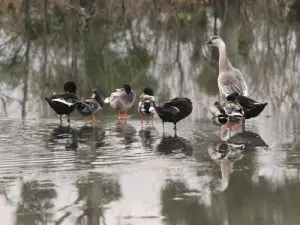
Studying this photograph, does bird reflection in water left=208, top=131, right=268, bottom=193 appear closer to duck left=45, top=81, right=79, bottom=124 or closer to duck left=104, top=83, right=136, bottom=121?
duck left=104, top=83, right=136, bottom=121

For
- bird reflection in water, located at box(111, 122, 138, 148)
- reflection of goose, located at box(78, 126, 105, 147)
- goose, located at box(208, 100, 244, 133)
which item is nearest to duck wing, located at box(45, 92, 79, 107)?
reflection of goose, located at box(78, 126, 105, 147)

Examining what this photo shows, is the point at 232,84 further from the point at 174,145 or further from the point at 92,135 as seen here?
the point at 174,145

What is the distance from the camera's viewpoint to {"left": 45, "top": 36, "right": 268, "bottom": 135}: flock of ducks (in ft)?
37.8

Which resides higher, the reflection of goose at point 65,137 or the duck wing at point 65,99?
the duck wing at point 65,99

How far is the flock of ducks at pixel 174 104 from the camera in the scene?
11.5m

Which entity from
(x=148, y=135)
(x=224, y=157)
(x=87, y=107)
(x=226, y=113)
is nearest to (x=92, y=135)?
(x=148, y=135)

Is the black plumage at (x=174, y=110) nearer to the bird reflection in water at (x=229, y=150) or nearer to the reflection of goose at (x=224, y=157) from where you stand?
the bird reflection in water at (x=229, y=150)

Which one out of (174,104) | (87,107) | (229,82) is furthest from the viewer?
(229,82)

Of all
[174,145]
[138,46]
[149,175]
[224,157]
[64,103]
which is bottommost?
[149,175]

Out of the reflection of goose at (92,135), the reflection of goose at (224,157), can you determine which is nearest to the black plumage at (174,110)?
the reflection of goose at (92,135)

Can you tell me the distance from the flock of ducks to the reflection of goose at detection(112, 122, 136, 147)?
463 millimetres

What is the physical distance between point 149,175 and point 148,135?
9.76ft

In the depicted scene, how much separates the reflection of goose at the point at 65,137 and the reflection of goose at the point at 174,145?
120 cm

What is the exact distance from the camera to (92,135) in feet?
37.3
